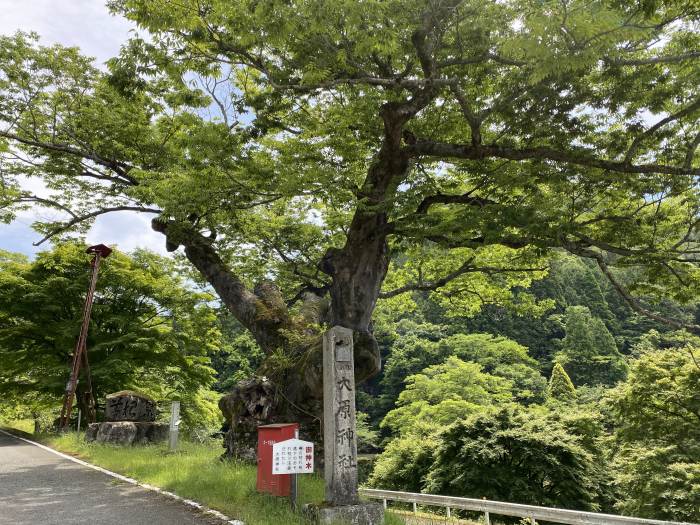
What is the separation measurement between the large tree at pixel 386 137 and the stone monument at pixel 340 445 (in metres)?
2.20

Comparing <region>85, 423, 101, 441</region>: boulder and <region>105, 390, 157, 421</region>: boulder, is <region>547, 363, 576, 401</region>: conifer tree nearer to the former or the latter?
<region>105, 390, 157, 421</region>: boulder

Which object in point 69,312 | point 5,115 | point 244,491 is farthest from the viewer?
point 69,312

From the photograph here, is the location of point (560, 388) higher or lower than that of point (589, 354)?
lower

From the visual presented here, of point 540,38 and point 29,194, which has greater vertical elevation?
point 29,194

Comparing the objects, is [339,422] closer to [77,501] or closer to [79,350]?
[77,501]

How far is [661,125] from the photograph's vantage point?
7.48 meters

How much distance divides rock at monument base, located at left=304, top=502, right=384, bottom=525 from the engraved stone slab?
169mm

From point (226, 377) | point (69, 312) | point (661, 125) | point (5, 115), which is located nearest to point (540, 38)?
point (661, 125)

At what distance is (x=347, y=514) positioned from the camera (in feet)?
18.5

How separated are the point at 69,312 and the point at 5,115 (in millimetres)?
8739

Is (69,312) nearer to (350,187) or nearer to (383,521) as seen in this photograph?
(350,187)

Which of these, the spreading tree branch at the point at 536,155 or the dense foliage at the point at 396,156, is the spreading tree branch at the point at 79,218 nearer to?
the dense foliage at the point at 396,156

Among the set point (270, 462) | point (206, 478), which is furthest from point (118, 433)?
point (270, 462)

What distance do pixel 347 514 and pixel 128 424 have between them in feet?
29.1
